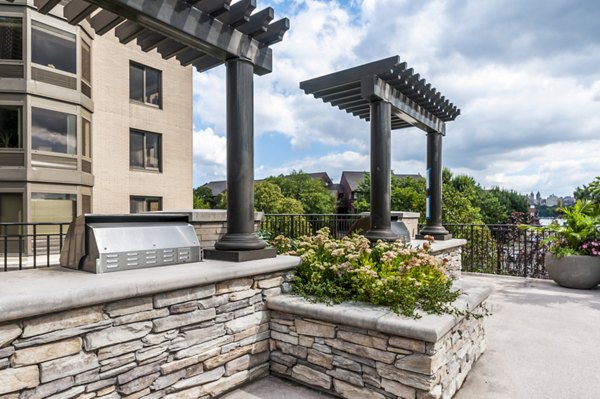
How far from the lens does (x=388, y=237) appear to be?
4840 millimetres

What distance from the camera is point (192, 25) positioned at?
282 centimetres

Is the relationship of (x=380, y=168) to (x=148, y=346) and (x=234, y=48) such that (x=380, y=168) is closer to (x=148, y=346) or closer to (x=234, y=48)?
(x=234, y=48)

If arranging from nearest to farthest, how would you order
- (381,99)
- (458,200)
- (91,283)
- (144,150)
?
(91,283), (381,99), (144,150), (458,200)

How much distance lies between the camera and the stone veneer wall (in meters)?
1.78

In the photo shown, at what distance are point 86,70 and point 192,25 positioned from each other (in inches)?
377

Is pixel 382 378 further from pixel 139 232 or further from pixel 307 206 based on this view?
pixel 307 206

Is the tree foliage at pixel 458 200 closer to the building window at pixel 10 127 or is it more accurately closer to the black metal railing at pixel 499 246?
the black metal railing at pixel 499 246

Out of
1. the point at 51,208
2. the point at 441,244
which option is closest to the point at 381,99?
the point at 441,244

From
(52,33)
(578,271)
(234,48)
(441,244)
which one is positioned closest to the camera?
(234,48)

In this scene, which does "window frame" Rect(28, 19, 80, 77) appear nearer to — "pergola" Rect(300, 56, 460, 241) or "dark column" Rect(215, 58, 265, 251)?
"pergola" Rect(300, 56, 460, 241)

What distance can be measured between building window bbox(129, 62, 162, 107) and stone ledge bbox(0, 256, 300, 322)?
1061 cm

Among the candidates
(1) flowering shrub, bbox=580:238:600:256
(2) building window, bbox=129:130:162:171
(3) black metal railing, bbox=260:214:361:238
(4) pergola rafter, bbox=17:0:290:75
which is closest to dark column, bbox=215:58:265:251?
(4) pergola rafter, bbox=17:0:290:75

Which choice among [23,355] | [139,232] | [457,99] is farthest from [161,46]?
[457,99]

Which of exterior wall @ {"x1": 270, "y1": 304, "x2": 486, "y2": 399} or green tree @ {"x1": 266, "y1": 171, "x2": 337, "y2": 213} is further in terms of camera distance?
green tree @ {"x1": 266, "y1": 171, "x2": 337, "y2": 213}
